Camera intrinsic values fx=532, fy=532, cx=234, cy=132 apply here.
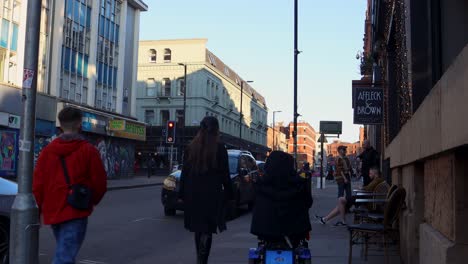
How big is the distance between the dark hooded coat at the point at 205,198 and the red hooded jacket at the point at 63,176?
5.12 ft

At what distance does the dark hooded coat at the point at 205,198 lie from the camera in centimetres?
588

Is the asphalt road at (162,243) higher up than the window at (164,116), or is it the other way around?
the window at (164,116)

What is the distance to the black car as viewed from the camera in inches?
538

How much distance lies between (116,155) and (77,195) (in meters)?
34.3

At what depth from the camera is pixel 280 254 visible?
4914 millimetres

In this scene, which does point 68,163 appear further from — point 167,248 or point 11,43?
point 11,43

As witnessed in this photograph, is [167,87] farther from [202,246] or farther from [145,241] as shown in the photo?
[202,246]

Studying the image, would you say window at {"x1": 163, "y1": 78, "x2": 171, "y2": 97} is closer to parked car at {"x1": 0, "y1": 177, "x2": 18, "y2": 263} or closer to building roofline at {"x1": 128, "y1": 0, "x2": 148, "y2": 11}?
building roofline at {"x1": 128, "y1": 0, "x2": 148, "y2": 11}

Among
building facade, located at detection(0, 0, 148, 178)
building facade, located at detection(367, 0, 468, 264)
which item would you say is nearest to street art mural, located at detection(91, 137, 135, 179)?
building facade, located at detection(0, 0, 148, 178)

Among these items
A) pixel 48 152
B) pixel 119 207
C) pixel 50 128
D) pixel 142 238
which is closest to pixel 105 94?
pixel 50 128

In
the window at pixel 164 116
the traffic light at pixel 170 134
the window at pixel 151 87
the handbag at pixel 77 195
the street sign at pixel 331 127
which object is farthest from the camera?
the window at pixel 151 87

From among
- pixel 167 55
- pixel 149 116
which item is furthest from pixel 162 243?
pixel 167 55

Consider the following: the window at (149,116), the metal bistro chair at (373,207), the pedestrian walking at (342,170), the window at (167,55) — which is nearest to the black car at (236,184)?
the pedestrian walking at (342,170)

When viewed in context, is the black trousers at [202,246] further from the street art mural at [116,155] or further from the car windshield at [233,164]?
the street art mural at [116,155]
